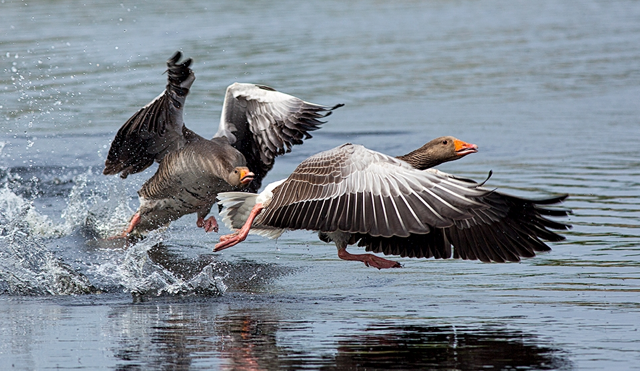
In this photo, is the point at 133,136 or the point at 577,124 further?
the point at 577,124

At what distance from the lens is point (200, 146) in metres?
9.02

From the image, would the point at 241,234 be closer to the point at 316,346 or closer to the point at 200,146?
the point at 316,346

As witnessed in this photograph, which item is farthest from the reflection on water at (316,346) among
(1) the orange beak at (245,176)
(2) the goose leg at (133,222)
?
(2) the goose leg at (133,222)

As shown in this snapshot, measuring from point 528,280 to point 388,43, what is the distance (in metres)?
17.3

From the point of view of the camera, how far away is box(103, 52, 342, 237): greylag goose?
8.91m

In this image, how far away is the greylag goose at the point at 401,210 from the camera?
6.37m

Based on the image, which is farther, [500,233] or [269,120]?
[269,120]

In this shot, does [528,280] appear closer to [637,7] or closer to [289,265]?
[289,265]

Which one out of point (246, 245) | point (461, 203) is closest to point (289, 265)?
point (246, 245)

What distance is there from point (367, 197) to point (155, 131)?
3380 mm

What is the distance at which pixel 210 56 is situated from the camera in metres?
21.5

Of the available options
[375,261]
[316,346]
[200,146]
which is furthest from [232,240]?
[200,146]

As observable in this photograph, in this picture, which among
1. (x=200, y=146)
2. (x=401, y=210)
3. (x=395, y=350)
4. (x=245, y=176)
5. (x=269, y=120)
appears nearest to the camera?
(x=395, y=350)

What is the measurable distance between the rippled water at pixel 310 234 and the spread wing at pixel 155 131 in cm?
88
